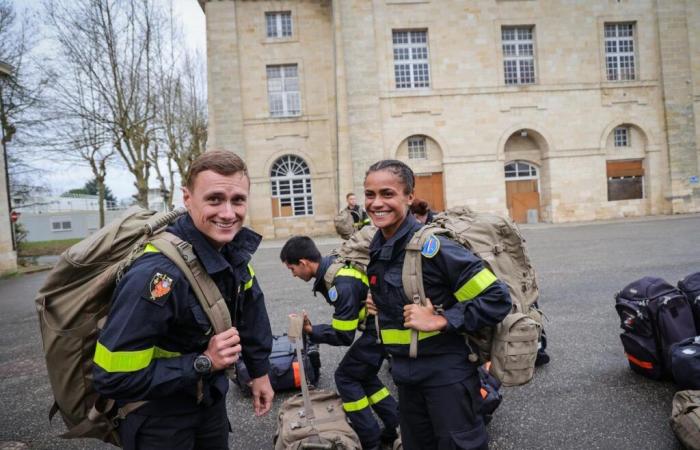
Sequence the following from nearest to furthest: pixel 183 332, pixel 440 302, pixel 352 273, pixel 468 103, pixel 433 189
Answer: pixel 183 332
pixel 440 302
pixel 352 273
pixel 468 103
pixel 433 189

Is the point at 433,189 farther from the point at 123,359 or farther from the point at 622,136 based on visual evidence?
the point at 123,359

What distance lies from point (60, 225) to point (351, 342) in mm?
52593

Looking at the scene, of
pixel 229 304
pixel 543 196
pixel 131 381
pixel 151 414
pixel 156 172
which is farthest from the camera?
pixel 156 172

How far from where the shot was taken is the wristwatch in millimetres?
1726

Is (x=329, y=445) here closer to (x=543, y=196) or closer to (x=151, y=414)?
(x=151, y=414)

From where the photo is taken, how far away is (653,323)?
12.5 feet

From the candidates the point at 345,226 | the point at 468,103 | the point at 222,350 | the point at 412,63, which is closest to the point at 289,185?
the point at 412,63

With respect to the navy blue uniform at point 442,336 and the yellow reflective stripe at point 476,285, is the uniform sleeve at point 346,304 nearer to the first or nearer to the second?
the navy blue uniform at point 442,336

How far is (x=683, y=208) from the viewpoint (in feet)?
75.7

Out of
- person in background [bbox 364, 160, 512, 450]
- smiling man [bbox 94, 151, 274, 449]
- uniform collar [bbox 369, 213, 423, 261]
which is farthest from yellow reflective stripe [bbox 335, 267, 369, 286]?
smiling man [bbox 94, 151, 274, 449]

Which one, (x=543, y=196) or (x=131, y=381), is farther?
(x=543, y=196)

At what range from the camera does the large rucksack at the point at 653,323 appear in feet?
12.1

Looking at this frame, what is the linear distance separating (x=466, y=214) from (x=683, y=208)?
25982mm

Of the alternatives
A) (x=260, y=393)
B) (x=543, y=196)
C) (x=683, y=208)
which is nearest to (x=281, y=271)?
(x=260, y=393)
